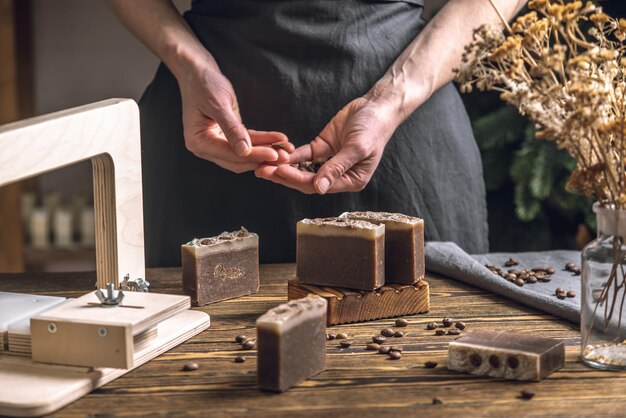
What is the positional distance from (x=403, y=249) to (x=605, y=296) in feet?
1.21

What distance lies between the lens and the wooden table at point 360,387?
1182mm

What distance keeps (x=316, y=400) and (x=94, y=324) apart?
305 mm

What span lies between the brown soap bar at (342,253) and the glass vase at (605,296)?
1.13ft

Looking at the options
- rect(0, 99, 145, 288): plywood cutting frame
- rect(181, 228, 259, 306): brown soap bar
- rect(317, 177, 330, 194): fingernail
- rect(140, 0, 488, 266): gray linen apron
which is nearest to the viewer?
rect(0, 99, 145, 288): plywood cutting frame

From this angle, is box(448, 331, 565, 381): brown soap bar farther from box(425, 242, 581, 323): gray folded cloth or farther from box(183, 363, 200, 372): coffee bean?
box(183, 363, 200, 372): coffee bean

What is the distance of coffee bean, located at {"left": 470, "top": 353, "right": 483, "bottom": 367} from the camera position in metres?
1.29

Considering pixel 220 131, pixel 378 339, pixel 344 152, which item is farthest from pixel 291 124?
pixel 378 339

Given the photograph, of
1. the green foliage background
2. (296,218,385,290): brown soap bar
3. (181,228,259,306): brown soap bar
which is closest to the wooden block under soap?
(296,218,385,290): brown soap bar

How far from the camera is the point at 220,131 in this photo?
6.56 feet

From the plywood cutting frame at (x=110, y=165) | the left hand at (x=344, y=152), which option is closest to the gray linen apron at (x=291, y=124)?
the left hand at (x=344, y=152)

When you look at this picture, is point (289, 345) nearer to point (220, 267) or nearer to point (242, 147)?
point (220, 267)

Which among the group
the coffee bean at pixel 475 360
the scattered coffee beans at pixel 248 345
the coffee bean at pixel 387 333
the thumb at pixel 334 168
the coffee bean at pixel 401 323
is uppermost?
the thumb at pixel 334 168

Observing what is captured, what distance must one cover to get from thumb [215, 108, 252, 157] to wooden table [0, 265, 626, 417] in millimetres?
413

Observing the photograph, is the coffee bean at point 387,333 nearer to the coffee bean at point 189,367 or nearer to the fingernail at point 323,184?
the coffee bean at point 189,367
